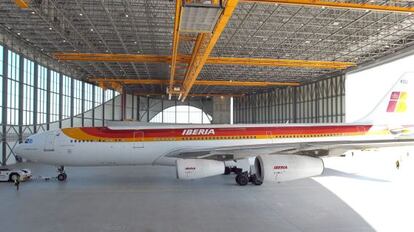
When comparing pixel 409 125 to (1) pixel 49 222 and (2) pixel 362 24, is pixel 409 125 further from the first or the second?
(1) pixel 49 222

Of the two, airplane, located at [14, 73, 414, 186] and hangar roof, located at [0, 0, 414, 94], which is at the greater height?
hangar roof, located at [0, 0, 414, 94]

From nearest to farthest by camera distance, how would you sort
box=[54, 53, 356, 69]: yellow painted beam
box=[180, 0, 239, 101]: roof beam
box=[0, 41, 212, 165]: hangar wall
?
box=[180, 0, 239, 101]: roof beam → box=[0, 41, 212, 165]: hangar wall → box=[54, 53, 356, 69]: yellow painted beam

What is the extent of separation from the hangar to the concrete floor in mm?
61

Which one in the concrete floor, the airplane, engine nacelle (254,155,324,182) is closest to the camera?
the concrete floor

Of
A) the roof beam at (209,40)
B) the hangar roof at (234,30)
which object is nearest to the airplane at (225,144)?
the roof beam at (209,40)

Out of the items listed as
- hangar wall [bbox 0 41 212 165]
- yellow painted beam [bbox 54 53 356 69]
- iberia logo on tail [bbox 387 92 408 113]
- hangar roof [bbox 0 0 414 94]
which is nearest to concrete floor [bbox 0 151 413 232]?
iberia logo on tail [bbox 387 92 408 113]

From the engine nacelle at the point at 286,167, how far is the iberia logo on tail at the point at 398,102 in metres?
10.4

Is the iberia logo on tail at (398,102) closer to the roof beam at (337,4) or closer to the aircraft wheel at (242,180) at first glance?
the roof beam at (337,4)

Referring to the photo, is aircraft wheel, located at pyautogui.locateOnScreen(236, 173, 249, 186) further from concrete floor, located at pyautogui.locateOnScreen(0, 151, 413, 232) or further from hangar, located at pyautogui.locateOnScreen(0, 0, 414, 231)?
hangar, located at pyautogui.locateOnScreen(0, 0, 414, 231)

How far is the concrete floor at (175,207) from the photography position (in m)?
10.5

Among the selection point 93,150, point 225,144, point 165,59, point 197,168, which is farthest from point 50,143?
point 165,59

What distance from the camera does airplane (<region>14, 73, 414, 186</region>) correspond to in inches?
615

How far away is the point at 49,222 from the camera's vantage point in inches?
428

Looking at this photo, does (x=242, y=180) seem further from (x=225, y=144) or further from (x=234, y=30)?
(x=234, y=30)
